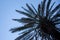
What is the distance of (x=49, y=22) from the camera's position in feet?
65.7

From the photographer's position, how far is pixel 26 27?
20.2 m

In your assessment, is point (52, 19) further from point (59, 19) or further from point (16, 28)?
point (16, 28)

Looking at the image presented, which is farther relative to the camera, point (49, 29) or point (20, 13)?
point (20, 13)

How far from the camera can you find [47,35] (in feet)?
65.7

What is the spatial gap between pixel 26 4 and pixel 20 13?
1112 millimetres

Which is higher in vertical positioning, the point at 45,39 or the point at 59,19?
the point at 59,19

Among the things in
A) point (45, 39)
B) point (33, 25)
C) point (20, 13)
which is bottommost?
point (45, 39)

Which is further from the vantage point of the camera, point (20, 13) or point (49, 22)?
point (20, 13)

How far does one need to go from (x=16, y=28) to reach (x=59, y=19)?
4.29m

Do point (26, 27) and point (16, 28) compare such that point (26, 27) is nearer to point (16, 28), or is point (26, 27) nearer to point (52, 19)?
point (16, 28)

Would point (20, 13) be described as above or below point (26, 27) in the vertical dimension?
above

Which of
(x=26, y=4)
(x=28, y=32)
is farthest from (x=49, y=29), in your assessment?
(x=26, y=4)

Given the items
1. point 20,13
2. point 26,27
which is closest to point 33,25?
point 26,27

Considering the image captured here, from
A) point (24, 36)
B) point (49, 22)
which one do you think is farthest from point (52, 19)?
point (24, 36)
